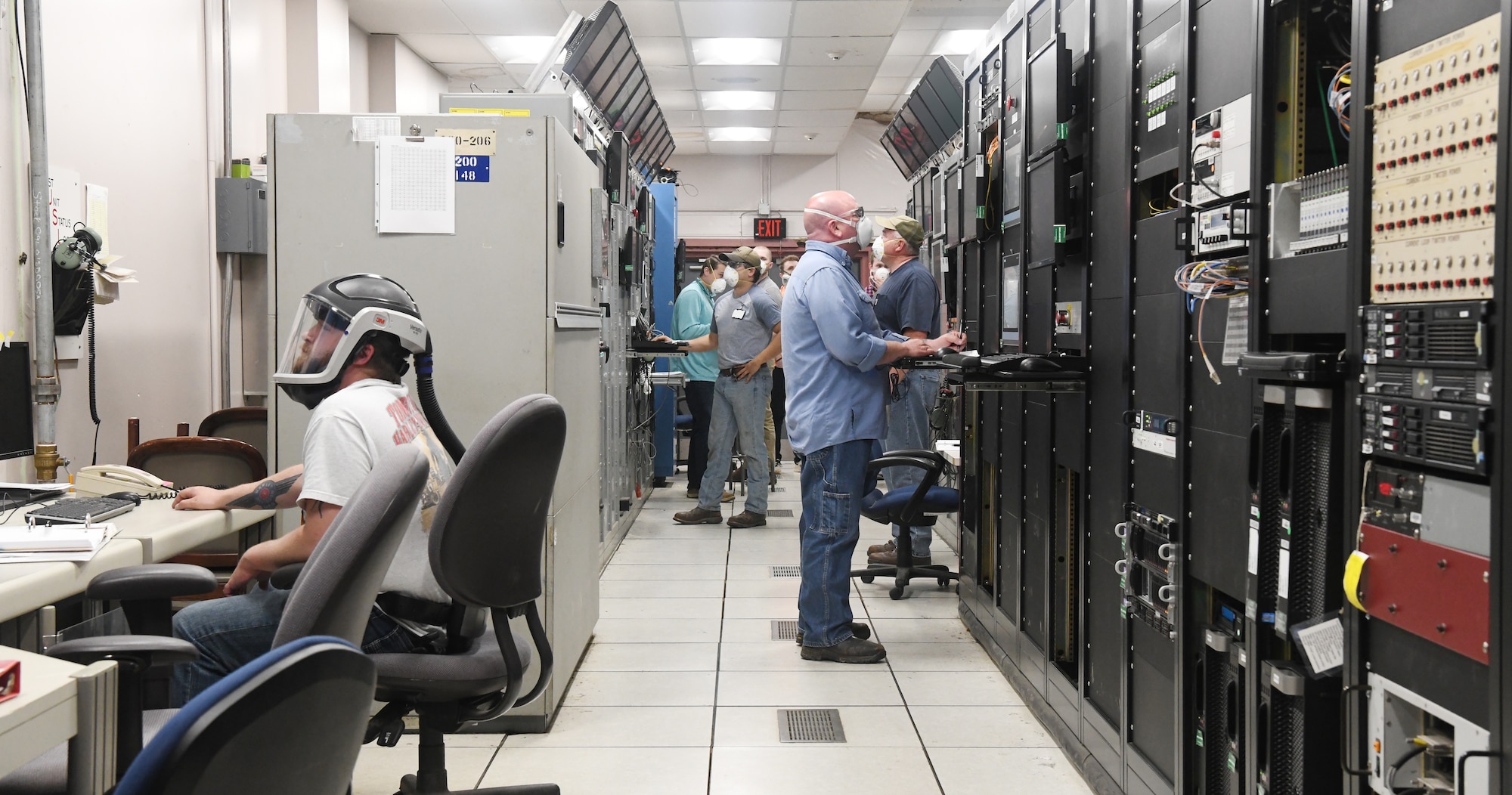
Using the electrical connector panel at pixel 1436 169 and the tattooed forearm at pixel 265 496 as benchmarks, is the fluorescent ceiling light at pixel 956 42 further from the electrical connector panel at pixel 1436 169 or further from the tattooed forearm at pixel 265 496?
the electrical connector panel at pixel 1436 169

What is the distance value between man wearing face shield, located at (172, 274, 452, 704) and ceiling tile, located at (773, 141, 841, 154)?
Result: 10521 millimetres

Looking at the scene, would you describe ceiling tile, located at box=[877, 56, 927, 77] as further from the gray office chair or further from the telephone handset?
the gray office chair

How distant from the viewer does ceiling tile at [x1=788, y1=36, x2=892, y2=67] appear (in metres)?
8.07

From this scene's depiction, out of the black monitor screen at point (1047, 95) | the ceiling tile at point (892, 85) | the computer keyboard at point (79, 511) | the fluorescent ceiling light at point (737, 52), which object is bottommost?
the computer keyboard at point (79, 511)

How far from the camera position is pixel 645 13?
7395mm

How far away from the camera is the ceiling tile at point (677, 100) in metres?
9.91

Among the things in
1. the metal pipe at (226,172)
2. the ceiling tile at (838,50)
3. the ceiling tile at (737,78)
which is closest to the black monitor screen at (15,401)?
the metal pipe at (226,172)

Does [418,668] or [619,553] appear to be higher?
[418,668]

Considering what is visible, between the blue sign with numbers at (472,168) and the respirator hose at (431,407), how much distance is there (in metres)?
0.73

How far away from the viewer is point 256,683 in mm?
654

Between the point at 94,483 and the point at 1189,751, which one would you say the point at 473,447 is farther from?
the point at 1189,751

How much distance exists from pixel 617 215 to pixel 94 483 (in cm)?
359

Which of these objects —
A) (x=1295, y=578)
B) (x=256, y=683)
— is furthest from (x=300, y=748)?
(x=1295, y=578)

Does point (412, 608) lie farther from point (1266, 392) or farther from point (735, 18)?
point (735, 18)
